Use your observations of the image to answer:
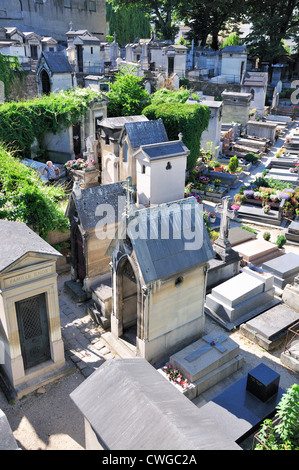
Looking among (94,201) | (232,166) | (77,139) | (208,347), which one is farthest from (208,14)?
(208,347)

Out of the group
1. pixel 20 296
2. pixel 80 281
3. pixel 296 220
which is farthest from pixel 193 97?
pixel 20 296

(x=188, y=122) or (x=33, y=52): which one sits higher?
(x=33, y=52)

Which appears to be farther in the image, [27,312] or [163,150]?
[163,150]

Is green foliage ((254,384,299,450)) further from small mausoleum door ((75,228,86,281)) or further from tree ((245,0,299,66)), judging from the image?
tree ((245,0,299,66))

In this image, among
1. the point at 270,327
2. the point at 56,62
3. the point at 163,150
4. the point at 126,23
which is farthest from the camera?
the point at 126,23

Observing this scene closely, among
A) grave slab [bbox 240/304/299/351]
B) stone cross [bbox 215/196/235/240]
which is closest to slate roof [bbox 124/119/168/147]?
stone cross [bbox 215/196/235/240]

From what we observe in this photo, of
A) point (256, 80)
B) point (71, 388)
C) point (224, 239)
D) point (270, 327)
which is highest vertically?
point (256, 80)

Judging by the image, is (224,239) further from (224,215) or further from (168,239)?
(168,239)
